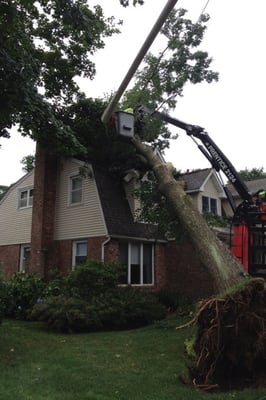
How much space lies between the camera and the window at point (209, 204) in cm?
2123

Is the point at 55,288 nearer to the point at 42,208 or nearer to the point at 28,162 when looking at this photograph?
the point at 42,208

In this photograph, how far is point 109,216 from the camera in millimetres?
17078

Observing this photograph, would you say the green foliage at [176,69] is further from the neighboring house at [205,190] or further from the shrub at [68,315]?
the shrub at [68,315]

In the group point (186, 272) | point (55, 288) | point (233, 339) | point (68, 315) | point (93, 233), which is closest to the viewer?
point (233, 339)

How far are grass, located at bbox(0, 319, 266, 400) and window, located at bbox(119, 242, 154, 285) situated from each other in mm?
5927

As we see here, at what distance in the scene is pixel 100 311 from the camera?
11750mm

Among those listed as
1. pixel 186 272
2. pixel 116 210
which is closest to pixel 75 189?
pixel 116 210

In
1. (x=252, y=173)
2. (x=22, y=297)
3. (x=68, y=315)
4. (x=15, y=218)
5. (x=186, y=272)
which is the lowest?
(x=68, y=315)

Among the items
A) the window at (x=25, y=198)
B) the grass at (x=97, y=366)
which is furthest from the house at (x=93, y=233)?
the grass at (x=97, y=366)

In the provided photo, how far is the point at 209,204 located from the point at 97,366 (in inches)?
598

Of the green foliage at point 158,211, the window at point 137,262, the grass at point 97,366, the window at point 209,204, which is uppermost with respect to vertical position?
the window at point 209,204

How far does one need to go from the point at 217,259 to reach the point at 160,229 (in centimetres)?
536

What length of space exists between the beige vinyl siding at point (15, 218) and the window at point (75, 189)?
2845 mm

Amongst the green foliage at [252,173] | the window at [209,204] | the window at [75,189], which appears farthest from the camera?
the green foliage at [252,173]
